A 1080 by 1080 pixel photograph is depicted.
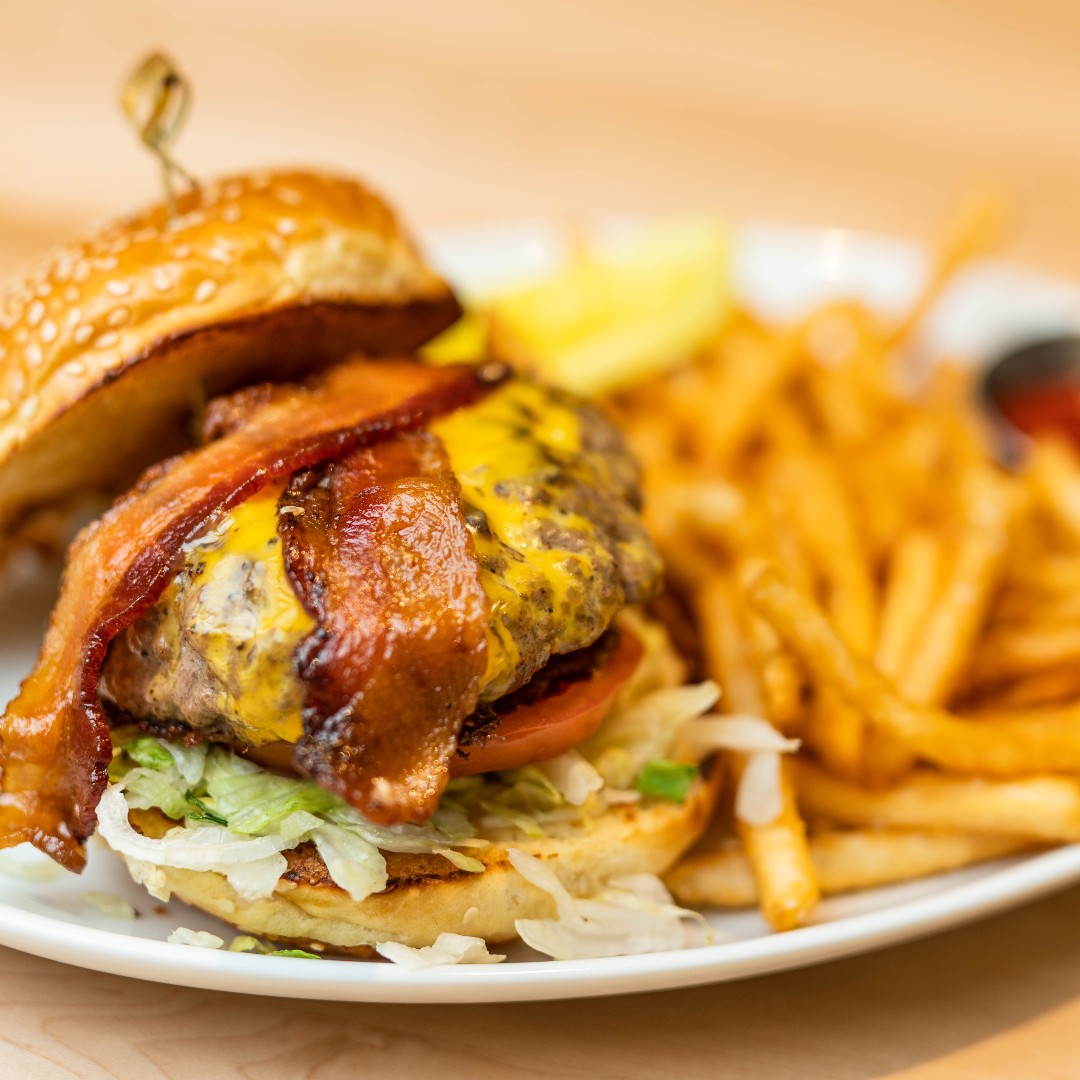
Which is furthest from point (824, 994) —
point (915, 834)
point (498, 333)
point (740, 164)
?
point (740, 164)

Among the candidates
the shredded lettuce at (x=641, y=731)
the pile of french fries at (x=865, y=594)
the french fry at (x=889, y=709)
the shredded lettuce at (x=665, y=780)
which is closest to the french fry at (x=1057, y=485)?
the pile of french fries at (x=865, y=594)

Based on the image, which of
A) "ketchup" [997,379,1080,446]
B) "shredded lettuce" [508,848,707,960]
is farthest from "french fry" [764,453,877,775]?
"ketchup" [997,379,1080,446]

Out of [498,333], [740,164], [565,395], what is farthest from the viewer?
[740,164]

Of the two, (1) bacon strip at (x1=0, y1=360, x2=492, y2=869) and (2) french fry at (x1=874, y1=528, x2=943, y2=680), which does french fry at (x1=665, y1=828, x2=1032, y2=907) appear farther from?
(1) bacon strip at (x1=0, y1=360, x2=492, y2=869)

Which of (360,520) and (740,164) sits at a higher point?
(740,164)

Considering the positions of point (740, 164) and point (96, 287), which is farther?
point (740, 164)

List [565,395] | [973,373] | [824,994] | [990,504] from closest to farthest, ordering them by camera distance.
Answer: [824,994] < [565,395] < [990,504] < [973,373]

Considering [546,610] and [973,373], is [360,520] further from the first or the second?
[973,373]
